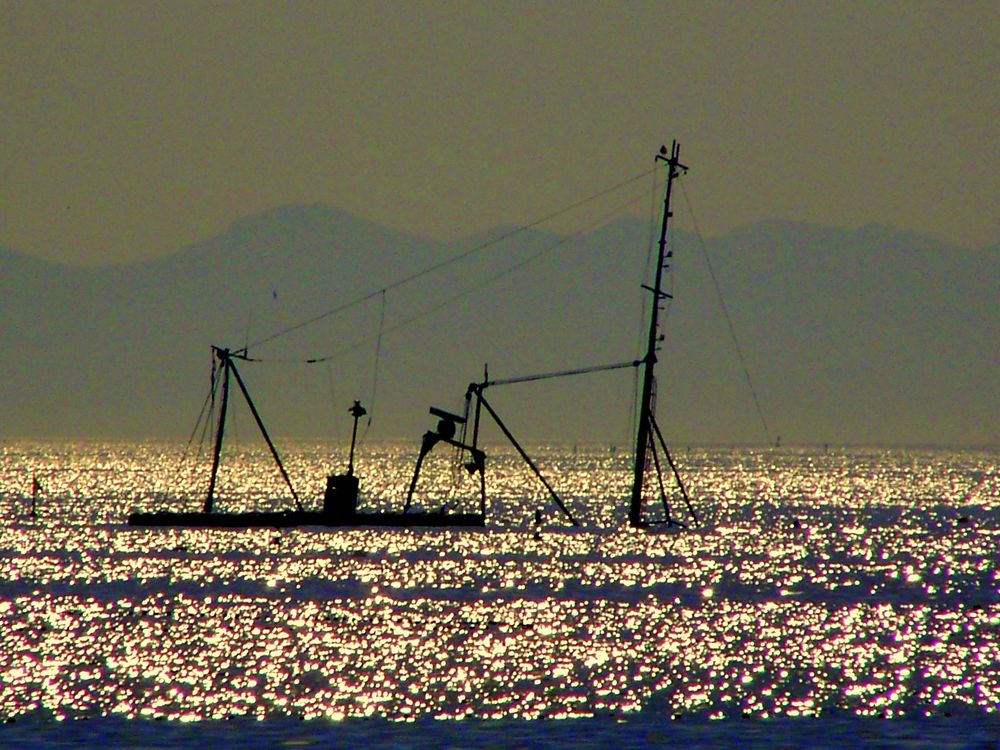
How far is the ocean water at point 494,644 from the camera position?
4491 cm

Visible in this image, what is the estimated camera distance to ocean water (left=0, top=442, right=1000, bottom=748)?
44906mm

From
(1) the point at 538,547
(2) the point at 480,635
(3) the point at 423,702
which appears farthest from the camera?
(1) the point at 538,547

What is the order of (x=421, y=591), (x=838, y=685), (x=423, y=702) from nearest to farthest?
(x=423, y=702) < (x=838, y=685) < (x=421, y=591)

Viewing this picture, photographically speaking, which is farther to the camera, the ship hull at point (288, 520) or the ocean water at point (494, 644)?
the ship hull at point (288, 520)

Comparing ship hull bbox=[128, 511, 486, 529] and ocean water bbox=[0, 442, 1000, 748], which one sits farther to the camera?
ship hull bbox=[128, 511, 486, 529]

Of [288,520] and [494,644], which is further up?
[288,520]

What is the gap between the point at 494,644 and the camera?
61281 millimetres

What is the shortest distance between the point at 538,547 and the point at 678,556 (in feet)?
41.5

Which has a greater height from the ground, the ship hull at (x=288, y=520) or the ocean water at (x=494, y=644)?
the ship hull at (x=288, y=520)

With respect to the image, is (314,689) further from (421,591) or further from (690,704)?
(421,591)

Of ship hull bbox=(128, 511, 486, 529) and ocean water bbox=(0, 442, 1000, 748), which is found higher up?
ship hull bbox=(128, 511, 486, 529)

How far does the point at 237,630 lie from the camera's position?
6556 cm

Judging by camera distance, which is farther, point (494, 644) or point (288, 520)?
point (288, 520)

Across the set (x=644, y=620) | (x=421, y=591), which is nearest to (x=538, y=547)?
(x=421, y=591)
